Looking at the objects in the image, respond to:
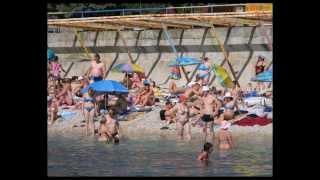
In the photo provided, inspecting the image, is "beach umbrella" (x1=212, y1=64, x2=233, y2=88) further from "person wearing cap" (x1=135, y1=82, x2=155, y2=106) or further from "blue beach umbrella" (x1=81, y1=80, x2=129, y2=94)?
"blue beach umbrella" (x1=81, y1=80, x2=129, y2=94)

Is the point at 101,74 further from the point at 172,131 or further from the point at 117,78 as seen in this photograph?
the point at 172,131

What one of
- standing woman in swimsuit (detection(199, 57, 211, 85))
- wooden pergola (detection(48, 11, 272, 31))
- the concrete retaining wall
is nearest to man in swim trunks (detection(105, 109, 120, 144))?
the concrete retaining wall

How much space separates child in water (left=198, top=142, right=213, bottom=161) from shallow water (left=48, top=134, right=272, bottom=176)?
0.28 ft

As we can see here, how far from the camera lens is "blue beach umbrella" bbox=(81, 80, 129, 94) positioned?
999 centimetres

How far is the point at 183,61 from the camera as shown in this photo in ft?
36.3

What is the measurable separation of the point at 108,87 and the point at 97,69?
1268 mm

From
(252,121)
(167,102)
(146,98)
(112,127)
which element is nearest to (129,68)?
(146,98)

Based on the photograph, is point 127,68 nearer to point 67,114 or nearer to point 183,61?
point 183,61

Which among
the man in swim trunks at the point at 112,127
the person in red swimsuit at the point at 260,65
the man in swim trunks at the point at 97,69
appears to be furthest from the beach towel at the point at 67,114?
the person in red swimsuit at the point at 260,65

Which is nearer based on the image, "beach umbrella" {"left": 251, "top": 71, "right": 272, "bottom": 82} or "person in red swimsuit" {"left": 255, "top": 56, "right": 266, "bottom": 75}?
"beach umbrella" {"left": 251, "top": 71, "right": 272, "bottom": 82}

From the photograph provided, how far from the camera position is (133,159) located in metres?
8.53

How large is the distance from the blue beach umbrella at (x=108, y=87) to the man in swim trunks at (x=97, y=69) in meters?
0.19

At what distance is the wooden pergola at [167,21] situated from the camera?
8781 mm
